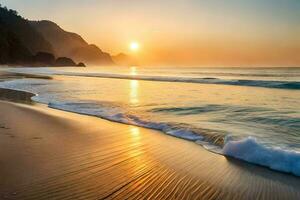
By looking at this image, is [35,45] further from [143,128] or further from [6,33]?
[143,128]

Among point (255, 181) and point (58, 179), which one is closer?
point (58, 179)

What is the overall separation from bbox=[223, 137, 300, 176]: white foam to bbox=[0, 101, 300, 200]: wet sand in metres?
0.21

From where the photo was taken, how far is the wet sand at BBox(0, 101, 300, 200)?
4270 millimetres

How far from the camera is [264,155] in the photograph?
5.93 m

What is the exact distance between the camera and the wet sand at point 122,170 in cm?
427

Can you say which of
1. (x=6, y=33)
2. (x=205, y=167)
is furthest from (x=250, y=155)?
(x=6, y=33)

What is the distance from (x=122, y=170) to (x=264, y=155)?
2.57 m

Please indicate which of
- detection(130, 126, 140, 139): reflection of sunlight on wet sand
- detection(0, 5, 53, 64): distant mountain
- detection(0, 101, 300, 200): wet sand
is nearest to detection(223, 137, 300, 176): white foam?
detection(0, 101, 300, 200): wet sand

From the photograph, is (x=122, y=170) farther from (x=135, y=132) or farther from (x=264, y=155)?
(x=135, y=132)

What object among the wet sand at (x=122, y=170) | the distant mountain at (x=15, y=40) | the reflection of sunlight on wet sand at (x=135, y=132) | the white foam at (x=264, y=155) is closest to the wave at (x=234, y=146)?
the white foam at (x=264, y=155)

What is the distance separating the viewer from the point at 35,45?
6590 inches

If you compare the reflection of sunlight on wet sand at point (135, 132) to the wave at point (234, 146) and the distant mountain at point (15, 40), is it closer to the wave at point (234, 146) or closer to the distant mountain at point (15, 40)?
the wave at point (234, 146)

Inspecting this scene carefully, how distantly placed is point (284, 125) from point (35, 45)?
17177 cm

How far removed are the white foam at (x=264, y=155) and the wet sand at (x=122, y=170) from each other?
21 centimetres
